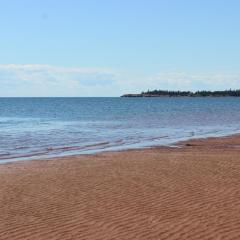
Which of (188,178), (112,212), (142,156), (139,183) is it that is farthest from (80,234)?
(142,156)

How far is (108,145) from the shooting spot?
26.0m

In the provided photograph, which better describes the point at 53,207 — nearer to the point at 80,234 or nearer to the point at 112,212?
the point at 112,212

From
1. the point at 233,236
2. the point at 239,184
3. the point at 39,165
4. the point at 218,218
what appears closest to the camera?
the point at 233,236

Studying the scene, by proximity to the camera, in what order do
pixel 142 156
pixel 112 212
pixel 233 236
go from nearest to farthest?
1. pixel 233 236
2. pixel 112 212
3. pixel 142 156

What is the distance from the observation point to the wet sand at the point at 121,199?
342 inches

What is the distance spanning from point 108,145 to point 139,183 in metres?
12.9

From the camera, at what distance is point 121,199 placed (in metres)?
11.1

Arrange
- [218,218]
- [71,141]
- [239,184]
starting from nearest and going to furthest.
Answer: [218,218]
[239,184]
[71,141]

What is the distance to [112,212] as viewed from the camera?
32.6 feet

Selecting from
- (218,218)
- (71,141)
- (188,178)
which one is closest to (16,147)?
(71,141)

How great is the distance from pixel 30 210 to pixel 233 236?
3980mm

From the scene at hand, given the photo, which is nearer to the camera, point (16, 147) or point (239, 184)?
point (239, 184)

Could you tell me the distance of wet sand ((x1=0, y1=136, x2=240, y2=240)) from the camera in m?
8.70

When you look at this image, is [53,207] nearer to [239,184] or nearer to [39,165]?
[239,184]
